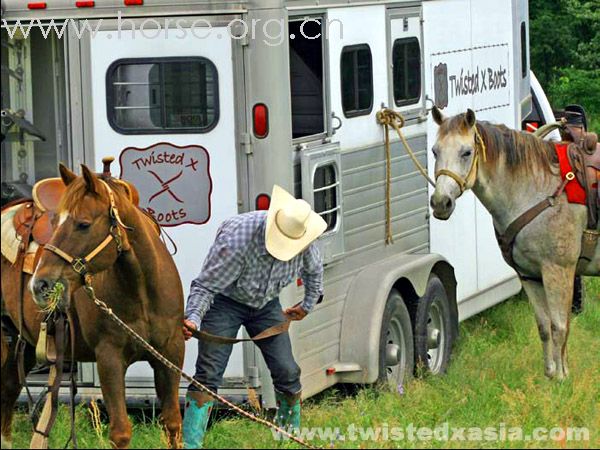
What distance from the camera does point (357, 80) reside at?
9250 mm

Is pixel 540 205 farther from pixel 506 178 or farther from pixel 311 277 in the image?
pixel 311 277

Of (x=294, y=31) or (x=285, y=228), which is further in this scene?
(x=294, y=31)

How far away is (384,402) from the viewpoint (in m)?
8.73

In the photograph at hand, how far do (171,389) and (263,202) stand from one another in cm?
128

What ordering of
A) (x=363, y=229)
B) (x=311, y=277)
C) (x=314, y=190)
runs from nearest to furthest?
(x=311, y=277) → (x=314, y=190) → (x=363, y=229)

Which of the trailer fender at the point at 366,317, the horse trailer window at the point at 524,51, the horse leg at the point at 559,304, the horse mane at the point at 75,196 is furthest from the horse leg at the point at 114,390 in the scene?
the horse trailer window at the point at 524,51

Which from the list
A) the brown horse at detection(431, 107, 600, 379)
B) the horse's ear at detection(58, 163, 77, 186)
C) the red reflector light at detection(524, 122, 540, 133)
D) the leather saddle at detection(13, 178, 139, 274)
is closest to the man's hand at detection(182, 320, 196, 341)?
the leather saddle at detection(13, 178, 139, 274)

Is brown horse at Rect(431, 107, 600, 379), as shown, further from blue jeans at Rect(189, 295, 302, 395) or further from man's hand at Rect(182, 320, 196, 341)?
man's hand at Rect(182, 320, 196, 341)

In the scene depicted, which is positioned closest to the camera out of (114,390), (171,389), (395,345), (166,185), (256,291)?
(114,390)

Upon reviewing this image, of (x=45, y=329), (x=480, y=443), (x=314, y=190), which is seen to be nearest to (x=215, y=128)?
(x=314, y=190)

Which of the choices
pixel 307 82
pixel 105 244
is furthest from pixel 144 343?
pixel 307 82

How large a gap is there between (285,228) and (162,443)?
1.26 meters

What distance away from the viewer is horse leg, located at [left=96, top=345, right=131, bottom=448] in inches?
276

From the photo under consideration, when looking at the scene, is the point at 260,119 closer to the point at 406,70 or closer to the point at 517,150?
the point at 406,70
